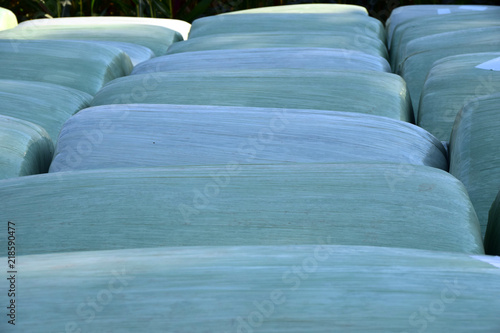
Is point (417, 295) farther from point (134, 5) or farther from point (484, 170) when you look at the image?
point (134, 5)

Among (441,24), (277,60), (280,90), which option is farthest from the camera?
(441,24)

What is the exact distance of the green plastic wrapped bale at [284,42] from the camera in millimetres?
1397

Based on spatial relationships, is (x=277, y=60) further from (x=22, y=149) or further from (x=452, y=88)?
(x=22, y=149)

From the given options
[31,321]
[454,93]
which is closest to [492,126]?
[454,93]

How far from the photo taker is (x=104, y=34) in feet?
5.37

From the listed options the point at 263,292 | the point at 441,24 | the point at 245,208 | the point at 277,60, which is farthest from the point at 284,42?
the point at 263,292

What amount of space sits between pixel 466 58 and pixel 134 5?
87.5 inches

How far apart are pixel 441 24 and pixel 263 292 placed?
1308mm

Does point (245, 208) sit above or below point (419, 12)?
above

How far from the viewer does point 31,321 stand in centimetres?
43

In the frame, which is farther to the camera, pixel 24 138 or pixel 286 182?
pixel 24 138

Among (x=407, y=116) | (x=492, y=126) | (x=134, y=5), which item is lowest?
(x=134, y=5)

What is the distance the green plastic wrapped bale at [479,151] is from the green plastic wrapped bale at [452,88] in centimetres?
12

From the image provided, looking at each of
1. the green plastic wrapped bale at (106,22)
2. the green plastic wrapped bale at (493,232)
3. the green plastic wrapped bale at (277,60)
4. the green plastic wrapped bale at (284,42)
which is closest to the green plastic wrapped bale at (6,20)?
the green plastic wrapped bale at (106,22)
